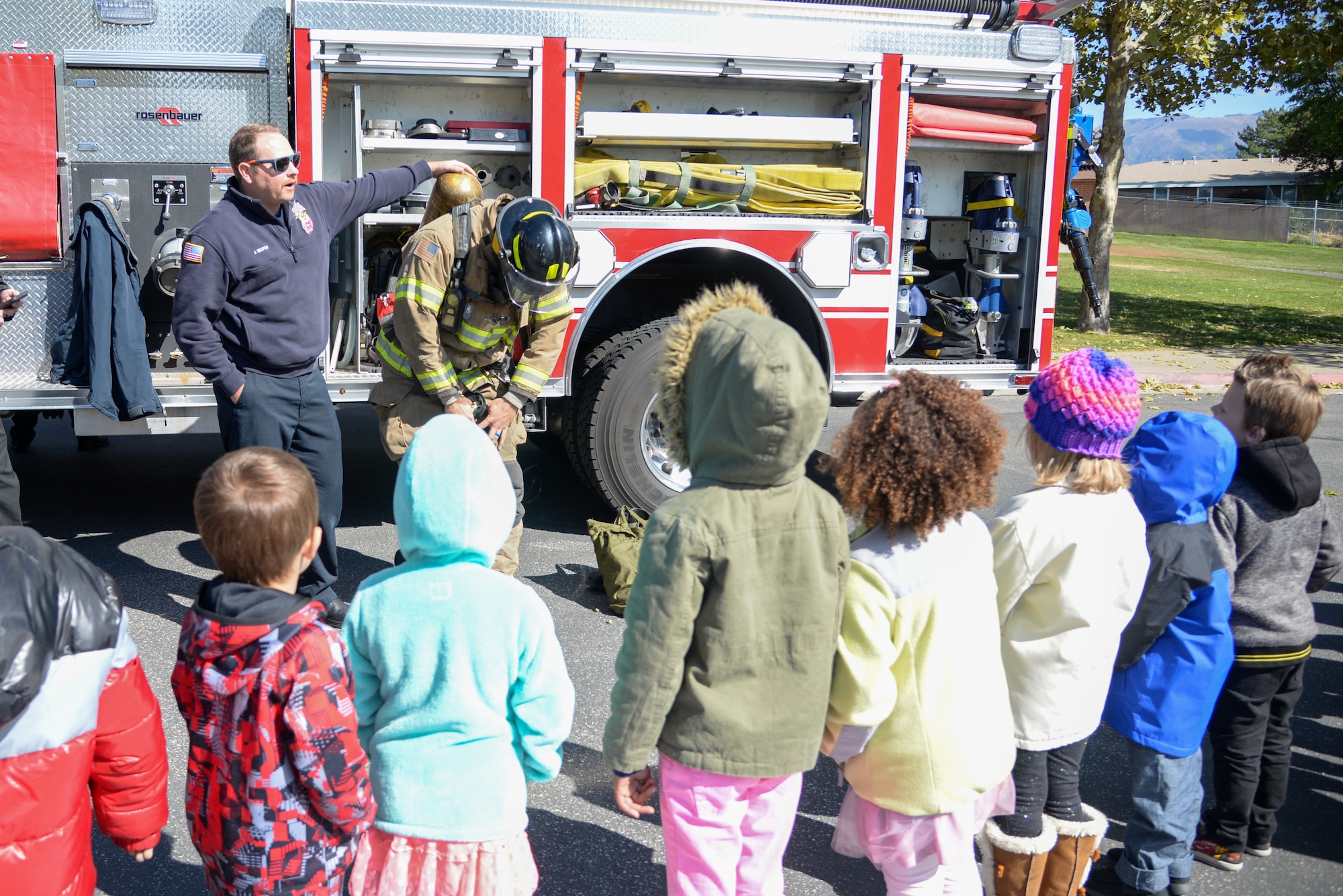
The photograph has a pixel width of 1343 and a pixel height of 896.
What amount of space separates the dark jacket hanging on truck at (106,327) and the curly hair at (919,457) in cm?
341

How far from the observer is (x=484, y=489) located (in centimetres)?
208

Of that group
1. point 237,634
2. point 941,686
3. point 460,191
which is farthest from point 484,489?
point 460,191

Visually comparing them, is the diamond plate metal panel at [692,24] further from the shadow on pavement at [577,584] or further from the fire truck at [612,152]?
the shadow on pavement at [577,584]

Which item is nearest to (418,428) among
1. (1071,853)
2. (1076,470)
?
(1076,470)

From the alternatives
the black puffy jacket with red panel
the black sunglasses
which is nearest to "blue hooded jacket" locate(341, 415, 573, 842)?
the black puffy jacket with red panel

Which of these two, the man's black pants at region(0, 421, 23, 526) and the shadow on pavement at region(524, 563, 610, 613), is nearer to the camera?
the man's black pants at region(0, 421, 23, 526)

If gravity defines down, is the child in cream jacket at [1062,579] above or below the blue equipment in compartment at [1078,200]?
below

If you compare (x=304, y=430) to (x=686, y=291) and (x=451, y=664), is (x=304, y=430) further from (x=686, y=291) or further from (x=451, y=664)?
(x=451, y=664)

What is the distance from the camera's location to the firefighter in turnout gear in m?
4.16

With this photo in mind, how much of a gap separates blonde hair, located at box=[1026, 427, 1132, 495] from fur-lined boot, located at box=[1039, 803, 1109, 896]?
2.59ft

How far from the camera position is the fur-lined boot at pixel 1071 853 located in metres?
2.68

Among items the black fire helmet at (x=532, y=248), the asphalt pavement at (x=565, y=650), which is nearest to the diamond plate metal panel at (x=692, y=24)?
the black fire helmet at (x=532, y=248)

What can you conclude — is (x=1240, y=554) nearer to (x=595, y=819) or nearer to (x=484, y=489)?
(x=595, y=819)

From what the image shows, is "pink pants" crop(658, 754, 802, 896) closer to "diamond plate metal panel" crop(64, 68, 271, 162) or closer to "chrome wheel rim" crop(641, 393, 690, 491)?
"chrome wheel rim" crop(641, 393, 690, 491)
